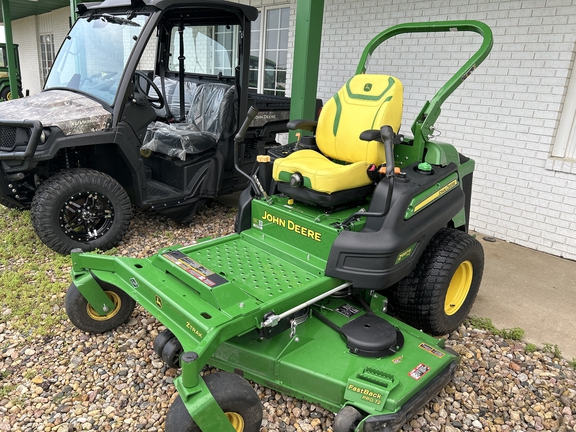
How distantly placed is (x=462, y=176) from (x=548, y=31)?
191 centimetres

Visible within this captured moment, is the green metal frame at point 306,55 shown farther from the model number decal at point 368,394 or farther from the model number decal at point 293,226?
the model number decal at point 368,394

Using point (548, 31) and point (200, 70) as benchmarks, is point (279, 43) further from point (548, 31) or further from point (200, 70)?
point (548, 31)

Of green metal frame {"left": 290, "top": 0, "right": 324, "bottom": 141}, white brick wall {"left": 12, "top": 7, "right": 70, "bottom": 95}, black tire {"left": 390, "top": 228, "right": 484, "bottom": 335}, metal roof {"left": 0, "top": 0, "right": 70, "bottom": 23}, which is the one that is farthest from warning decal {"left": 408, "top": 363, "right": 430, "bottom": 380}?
white brick wall {"left": 12, "top": 7, "right": 70, "bottom": 95}

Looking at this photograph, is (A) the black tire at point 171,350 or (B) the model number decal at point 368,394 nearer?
(B) the model number decal at point 368,394

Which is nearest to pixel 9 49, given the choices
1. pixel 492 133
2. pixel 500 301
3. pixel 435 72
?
pixel 435 72

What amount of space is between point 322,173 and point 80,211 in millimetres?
2305

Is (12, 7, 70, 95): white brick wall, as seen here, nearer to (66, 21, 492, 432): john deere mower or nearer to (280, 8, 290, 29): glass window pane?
(280, 8, 290, 29): glass window pane

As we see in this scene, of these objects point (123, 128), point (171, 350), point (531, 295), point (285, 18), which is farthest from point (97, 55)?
point (531, 295)

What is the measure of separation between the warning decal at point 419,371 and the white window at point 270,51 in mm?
5765

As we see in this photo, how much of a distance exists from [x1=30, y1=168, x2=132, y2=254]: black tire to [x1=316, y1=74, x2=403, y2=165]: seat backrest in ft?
6.33

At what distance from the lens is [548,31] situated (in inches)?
166

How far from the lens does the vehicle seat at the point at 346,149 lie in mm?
2777

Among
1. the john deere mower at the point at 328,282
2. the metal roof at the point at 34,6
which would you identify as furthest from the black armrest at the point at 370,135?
the metal roof at the point at 34,6

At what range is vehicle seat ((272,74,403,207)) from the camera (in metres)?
2.78
